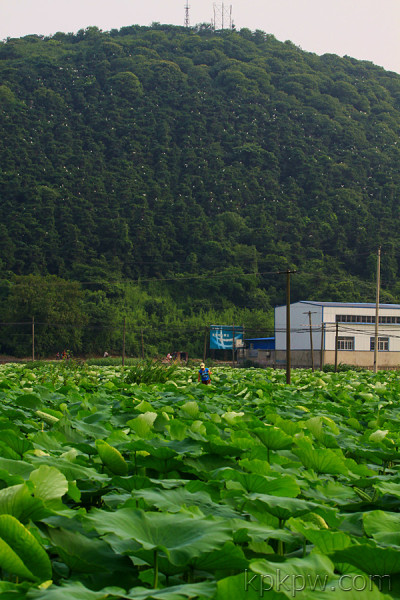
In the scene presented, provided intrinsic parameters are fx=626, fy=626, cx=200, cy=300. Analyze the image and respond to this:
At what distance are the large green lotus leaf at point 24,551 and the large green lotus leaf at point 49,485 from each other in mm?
259

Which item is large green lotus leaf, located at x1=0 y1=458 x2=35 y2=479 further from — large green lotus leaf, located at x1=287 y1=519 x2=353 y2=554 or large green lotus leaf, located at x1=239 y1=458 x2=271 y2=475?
large green lotus leaf, located at x1=287 y1=519 x2=353 y2=554

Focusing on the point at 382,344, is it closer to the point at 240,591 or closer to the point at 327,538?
the point at 327,538

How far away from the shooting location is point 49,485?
139 cm

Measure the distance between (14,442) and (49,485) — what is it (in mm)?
745

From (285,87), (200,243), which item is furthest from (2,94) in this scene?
(285,87)

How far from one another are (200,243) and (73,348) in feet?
85.3

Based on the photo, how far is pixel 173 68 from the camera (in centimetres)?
9931

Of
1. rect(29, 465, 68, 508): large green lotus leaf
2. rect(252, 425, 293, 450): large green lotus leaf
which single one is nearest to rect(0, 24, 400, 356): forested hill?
rect(252, 425, 293, 450): large green lotus leaf

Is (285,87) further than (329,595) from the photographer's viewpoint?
Yes

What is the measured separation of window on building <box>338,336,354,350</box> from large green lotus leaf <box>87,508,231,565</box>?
1810 inches

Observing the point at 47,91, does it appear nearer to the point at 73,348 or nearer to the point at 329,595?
the point at 73,348

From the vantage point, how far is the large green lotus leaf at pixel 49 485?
1374mm

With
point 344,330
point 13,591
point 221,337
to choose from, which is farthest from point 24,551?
point 221,337

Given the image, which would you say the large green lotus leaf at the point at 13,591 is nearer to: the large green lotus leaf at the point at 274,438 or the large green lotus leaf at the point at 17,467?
the large green lotus leaf at the point at 17,467
